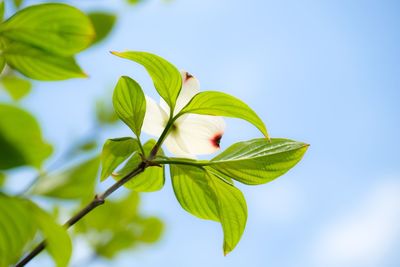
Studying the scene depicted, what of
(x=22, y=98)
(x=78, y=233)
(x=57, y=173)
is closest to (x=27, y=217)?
(x=57, y=173)

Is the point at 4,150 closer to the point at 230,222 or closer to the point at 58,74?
the point at 58,74

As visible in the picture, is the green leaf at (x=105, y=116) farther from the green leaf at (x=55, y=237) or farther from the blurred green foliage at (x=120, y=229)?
the green leaf at (x=55, y=237)

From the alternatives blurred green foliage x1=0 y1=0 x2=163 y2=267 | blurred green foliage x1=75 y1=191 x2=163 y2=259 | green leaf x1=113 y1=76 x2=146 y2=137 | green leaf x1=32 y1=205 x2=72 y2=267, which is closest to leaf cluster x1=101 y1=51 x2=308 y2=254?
green leaf x1=113 y1=76 x2=146 y2=137

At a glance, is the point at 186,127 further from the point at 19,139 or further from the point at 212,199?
the point at 19,139

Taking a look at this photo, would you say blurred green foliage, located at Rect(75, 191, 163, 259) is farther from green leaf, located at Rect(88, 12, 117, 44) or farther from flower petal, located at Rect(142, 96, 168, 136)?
green leaf, located at Rect(88, 12, 117, 44)

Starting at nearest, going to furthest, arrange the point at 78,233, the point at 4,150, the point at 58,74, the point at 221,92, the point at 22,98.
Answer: the point at 4,150
the point at 58,74
the point at 221,92
the point at 22,98
the point at 78,233

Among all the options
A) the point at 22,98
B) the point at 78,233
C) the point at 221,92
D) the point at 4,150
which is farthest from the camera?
the point at 78,233

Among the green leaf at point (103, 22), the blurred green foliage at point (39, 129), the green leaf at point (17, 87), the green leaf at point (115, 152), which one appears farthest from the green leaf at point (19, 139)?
the green leaf at point (17, 87)
